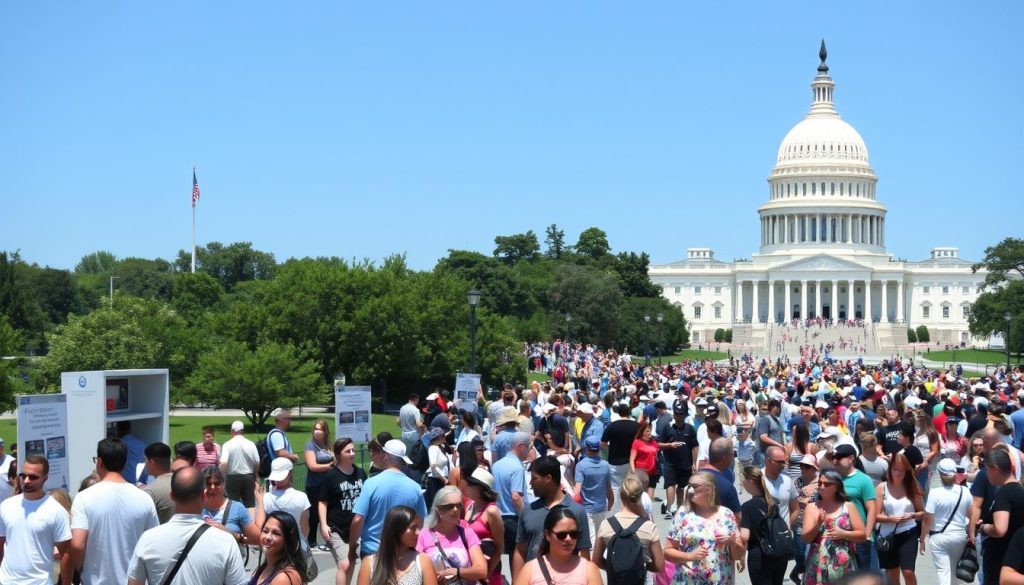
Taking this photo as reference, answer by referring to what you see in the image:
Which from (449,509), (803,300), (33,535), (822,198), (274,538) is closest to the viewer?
(274,538)

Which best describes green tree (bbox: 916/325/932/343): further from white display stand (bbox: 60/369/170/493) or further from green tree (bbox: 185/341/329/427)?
white display stand (bbox: 60/369/170/493)

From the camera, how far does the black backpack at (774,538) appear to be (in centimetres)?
990

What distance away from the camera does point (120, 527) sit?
8867 millimetres

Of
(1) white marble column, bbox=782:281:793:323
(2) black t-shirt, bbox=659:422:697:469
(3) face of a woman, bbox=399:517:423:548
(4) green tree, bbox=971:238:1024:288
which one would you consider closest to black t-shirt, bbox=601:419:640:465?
(2) black t-shirt, bbox=659:422:697:469

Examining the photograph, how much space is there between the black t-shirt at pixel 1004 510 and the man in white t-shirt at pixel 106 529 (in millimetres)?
5991

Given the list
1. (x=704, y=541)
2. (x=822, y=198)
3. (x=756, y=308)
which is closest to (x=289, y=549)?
(x=704, y=541)

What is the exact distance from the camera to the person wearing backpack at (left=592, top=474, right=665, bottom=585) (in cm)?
875

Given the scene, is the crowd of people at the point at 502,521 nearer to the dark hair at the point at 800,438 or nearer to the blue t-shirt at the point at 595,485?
the blue t-shirt at the point at 595,485

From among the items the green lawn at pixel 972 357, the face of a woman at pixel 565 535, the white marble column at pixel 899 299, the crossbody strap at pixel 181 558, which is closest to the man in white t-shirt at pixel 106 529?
the crossbody strap at pixel 181 558

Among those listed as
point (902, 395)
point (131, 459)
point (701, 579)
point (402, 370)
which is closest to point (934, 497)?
point (701, 579)

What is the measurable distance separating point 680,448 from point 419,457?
12.1ft

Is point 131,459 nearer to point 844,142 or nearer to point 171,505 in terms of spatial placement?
point 171,505

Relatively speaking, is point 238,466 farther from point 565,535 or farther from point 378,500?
point 565,535

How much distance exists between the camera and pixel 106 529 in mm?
8844
